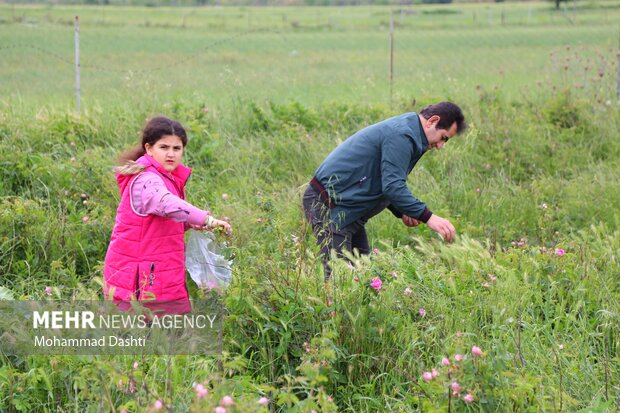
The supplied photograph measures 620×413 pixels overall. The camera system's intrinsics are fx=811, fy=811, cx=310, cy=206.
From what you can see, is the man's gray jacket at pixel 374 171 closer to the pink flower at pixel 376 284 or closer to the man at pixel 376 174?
the man at pixel 376 174

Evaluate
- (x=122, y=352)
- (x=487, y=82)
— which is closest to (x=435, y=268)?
(x=122, y=352)

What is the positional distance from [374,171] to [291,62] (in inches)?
568

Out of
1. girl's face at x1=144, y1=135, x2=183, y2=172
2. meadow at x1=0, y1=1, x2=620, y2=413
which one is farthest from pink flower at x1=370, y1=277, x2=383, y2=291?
girl's face at x1=144, y1=135, x2=183, y2=172

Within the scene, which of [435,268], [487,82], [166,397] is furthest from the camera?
[487,82]

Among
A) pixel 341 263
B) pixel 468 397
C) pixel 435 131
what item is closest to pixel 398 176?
pixel 435 131

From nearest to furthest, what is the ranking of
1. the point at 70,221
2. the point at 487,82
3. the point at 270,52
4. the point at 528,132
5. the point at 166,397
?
the point at 166,397, the point at 70,221, the point at 528,132, the point at 487,82, the point at 270,52

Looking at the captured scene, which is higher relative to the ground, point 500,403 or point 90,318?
point 90,318

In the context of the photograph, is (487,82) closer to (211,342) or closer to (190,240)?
(190,240)

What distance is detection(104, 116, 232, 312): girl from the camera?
4207 millimetres

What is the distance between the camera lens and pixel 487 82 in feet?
40.6

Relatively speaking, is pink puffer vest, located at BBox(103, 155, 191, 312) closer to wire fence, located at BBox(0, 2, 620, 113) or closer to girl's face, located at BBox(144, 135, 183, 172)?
girl's face, located at BBox(144, 135, 183, 172)

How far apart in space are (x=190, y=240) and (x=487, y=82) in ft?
27.7

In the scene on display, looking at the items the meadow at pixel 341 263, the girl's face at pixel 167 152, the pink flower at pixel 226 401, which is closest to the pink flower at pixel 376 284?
the meadow at pixel 341 263

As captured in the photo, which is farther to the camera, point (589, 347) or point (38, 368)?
point (589, 347)
